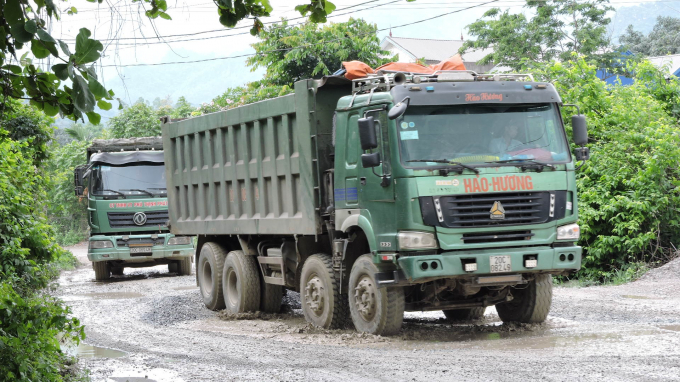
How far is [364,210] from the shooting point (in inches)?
348

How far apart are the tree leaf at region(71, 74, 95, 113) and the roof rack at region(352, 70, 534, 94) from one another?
480 centimetres

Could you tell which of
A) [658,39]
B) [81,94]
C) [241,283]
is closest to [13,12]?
[81,94]

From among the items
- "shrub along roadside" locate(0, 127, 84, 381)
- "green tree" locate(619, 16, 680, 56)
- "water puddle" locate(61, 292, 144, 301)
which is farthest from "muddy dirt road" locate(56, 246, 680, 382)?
"green tree" locate(619, 16, 680, 56)

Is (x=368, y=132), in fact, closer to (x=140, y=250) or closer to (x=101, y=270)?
(x=140, y=250)

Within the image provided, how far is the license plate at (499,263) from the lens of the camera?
27.2 ft

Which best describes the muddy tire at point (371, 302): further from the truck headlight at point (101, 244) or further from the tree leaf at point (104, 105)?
the truck headlight at point (101, 244)

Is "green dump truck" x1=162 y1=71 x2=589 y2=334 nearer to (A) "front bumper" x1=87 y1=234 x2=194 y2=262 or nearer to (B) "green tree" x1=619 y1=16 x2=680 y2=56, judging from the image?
(A) "front bumper" x1=87 y1=234 x2=194 y2=262

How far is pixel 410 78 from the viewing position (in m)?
8.74

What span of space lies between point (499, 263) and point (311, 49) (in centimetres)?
1581

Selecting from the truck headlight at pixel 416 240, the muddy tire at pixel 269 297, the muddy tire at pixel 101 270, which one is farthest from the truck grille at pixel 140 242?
the truck headlight at pixel 416 240

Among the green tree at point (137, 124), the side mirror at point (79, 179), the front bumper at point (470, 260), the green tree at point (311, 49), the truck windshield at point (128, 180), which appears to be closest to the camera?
the front bumper at point (470, 260)

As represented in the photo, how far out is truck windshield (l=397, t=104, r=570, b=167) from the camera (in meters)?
8.40

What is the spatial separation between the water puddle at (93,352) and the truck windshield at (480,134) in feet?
11.6

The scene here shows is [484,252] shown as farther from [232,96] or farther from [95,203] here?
[232,96]
